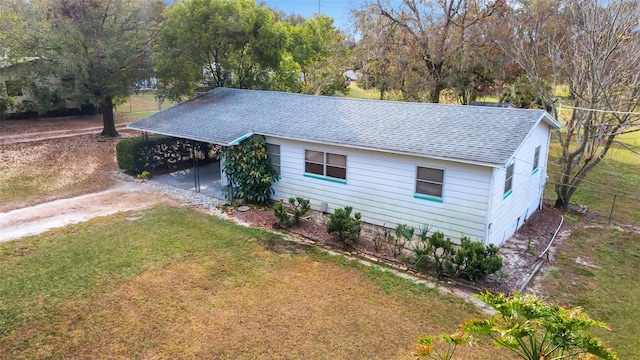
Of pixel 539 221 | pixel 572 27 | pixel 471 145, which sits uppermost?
pixel 572 27

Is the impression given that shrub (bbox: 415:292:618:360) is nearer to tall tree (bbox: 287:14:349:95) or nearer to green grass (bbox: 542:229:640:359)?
green grass (bbox: 542:229:640:359)

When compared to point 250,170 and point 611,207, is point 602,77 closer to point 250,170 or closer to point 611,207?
point 611,207

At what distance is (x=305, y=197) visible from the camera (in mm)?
13062

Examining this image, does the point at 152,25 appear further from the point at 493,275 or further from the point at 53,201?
the point at 493,275

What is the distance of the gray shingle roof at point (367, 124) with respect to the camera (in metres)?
10.2

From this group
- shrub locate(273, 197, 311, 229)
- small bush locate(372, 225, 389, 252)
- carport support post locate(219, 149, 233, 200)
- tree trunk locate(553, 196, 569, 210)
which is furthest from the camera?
tree trunk locate(553, 196, 569, 210)

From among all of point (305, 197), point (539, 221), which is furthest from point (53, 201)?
point (539, 221)

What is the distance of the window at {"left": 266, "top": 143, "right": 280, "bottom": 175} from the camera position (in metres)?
13.4

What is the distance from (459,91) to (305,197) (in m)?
14.7

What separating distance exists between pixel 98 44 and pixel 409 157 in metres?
16.1

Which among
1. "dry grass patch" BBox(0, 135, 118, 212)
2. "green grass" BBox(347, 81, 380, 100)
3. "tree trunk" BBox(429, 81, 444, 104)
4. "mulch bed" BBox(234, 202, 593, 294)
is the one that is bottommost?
"mulch bed" BBox(234, 202, 593, 294)

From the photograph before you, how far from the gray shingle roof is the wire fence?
141 inches

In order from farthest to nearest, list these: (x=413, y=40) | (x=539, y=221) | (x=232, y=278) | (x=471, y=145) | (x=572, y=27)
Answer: (x=413, y=40), (x=572, y=27), (x=539, y=221), (x=471, y=145), (x=232, y=278)

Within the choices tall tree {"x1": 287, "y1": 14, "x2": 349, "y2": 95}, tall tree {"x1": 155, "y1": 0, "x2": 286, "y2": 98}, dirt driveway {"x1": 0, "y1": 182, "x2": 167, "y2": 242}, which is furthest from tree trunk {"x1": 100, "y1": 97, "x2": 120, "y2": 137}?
tall tree {"x1": 287, "y1": 14, "x2": 349, "y2": 95}
